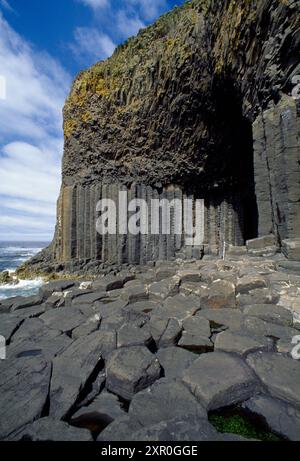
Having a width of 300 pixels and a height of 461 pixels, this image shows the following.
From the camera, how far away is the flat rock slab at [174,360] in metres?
2.15

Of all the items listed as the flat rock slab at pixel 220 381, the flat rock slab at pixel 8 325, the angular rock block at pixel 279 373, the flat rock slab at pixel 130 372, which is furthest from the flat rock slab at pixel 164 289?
the flat rock slab at pixel 8 325

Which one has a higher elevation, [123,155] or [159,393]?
[123,155]

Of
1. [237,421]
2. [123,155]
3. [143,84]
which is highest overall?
[143,84]

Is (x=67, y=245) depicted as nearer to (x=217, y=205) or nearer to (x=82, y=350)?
(x=217, y=205)

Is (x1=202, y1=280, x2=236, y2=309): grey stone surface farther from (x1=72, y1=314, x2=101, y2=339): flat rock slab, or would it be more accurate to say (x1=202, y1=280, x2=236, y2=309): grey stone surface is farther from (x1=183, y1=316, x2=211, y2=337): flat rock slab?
(x1=72, y1=314, x2=101, y2=339): flat rock slab

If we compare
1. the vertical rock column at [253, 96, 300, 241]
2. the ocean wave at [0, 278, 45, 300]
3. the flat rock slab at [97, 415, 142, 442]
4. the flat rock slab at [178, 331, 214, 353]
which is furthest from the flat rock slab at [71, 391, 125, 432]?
the ocean wave at [0, 278, 45, 300]

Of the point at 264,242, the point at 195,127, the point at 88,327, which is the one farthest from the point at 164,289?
the point at 195,127

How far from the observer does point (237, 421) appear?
65.3 inches

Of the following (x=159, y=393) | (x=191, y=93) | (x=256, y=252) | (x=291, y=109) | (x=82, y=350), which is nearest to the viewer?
(x=159, y=393)

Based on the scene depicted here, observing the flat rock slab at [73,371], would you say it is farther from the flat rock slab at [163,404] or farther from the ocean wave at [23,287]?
the ocean wave at [23,287]

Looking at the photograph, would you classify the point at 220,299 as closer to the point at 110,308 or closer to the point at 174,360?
the point at 174,360
